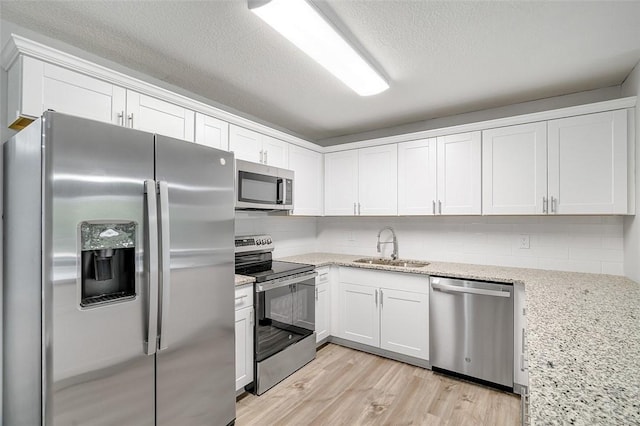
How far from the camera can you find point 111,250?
4.77 feet

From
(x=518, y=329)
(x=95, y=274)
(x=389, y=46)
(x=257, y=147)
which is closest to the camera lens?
(x=95, y=274)

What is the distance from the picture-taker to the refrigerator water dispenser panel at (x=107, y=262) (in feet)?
4.53

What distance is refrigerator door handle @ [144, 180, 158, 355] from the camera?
1530 millimetres

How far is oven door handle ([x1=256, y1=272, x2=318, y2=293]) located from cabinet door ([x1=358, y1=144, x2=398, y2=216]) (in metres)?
1.04

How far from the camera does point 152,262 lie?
154 cm

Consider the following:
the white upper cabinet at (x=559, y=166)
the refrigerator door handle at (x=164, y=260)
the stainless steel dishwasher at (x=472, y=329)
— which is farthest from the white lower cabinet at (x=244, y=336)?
the white upper cabinet at (x=559, y=166)

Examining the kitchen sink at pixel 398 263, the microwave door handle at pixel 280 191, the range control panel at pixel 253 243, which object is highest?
the microwave door handle at pixel 280 191

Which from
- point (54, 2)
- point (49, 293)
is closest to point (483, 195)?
point (49, 293)

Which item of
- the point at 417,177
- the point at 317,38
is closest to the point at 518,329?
the point at 417,177

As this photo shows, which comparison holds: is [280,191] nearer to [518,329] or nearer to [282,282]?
[282,282]

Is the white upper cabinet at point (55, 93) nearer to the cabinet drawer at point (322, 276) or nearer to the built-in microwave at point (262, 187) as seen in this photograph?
the built-in microwave at point (262, 187)

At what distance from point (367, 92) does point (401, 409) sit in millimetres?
2473

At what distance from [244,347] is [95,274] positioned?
1.23m

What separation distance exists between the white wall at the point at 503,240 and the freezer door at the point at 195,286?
2.19 metres
